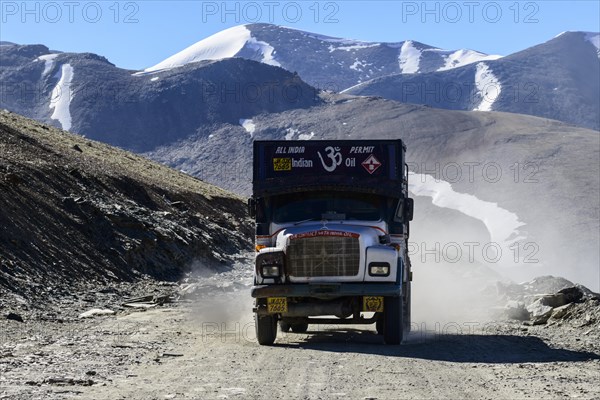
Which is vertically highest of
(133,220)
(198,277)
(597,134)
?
(597,134)

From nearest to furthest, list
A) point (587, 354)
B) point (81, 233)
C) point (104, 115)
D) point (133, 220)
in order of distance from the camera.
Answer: point (587, 354), point (81, 233), point (133, 220), point (104, 115)

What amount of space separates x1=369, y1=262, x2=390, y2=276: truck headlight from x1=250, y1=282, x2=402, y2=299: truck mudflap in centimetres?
18

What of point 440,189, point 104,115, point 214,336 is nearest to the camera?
point 214,336

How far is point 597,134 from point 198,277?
492 ft

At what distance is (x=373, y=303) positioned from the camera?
15383mm

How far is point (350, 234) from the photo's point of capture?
49.9ft

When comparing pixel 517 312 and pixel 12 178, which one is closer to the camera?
pixel 517 312

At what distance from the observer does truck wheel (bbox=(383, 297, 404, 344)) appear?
50.7ft

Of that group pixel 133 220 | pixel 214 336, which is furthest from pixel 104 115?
pixel 214 336

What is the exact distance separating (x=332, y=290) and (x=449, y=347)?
2199 mm

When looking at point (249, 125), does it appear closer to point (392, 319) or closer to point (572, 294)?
point (572, 294)

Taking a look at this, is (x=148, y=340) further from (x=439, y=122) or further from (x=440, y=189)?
(x=439, y=122)

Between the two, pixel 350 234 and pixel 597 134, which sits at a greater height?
pixel 597 134

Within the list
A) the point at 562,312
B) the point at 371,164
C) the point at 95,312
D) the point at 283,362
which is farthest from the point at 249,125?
the point at 283,362
